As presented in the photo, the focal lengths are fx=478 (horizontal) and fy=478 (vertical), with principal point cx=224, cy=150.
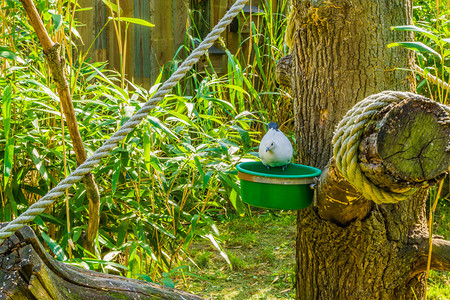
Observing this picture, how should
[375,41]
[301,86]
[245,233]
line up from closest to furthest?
[375,41] → [301,86] → [245,233]

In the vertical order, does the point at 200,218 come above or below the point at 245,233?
above

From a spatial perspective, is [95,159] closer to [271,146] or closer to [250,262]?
[271,146]

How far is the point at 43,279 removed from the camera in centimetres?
97

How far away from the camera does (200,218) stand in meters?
2.24

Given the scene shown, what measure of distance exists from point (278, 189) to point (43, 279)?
768 millimetres

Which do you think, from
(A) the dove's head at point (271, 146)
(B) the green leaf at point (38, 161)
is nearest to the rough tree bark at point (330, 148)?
(A) the dove's head at point (271, 146)

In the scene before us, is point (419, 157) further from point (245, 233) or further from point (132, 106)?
point (245, 233)

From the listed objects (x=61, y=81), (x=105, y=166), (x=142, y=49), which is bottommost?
(x=105, y=166)

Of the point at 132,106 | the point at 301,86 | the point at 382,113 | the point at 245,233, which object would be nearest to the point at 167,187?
the point at 132,106

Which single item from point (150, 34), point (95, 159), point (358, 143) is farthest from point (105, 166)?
point (150, 34)

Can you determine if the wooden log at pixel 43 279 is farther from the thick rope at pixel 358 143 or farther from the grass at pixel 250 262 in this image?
the grass at pixel 250 262

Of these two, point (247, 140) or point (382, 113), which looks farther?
point (247, 140)

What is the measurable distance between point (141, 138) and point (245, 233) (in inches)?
64.0

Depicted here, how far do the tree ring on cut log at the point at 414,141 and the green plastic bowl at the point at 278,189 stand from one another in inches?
17.0
